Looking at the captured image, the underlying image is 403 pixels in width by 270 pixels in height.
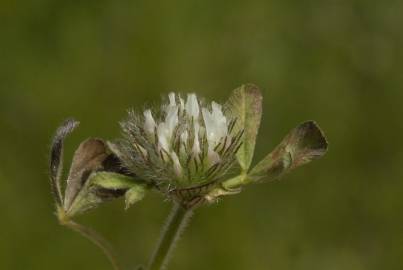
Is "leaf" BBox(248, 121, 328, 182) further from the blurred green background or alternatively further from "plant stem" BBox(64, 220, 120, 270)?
the blurred green background

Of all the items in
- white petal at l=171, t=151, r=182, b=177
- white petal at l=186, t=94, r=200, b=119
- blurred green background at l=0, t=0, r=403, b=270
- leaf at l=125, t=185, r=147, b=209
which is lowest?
blurred green background at l=0, t=0, r=403, b=270

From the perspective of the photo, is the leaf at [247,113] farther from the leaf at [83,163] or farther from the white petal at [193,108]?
the leaf at [83,163]

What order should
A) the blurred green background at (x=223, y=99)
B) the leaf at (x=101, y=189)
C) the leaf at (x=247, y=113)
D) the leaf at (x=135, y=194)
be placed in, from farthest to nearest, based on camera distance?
the blurred green background at (x=223, y=99), the leaf at (x=247, y=113), the leaf at (x=101, y=189), the leaf at (x=135, y=194)

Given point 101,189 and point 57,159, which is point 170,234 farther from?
point 57,159

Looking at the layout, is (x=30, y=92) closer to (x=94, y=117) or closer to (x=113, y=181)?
(x=94, y=117)

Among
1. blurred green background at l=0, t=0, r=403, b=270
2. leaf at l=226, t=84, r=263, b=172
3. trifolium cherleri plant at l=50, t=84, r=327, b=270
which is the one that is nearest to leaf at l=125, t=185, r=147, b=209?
trifolium cherleri plant at l=50, t=84, r=327, b=270

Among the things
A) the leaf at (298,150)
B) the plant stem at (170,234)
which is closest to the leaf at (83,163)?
the plant stem at (170,234)
